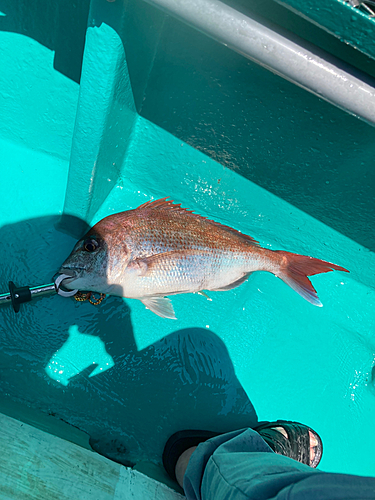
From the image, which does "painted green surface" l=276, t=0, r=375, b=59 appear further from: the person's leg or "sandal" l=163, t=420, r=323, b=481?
"sandal" l=163, t=420, r=323, b=481

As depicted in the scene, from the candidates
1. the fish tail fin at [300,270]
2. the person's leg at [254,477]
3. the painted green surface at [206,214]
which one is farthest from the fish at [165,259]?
the person's leg at [254,477]

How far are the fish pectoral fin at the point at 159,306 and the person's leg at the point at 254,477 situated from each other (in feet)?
2.40

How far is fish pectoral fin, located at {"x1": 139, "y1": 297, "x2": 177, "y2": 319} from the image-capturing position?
1.96 meters

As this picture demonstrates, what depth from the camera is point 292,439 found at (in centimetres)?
209

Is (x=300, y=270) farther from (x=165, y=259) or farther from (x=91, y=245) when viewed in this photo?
(x=91, y=245)

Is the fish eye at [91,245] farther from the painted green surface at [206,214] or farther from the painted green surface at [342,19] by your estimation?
the painted green surface at [342,19]

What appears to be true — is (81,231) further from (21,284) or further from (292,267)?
(292,267)

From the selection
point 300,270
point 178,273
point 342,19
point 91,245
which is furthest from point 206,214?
point 342,19

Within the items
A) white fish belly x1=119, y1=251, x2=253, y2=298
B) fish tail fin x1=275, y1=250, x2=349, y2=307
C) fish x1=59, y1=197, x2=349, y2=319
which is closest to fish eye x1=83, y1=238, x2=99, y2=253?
fish x1=59, y1=197, x2=349, y2=319

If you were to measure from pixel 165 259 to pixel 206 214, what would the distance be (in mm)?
692

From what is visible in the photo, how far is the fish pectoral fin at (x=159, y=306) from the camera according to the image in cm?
196

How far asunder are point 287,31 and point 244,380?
2009 millimetres

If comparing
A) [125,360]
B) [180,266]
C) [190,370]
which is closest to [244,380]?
[190,370]

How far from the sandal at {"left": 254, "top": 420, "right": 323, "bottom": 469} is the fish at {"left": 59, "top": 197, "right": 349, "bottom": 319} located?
0.90 metres
